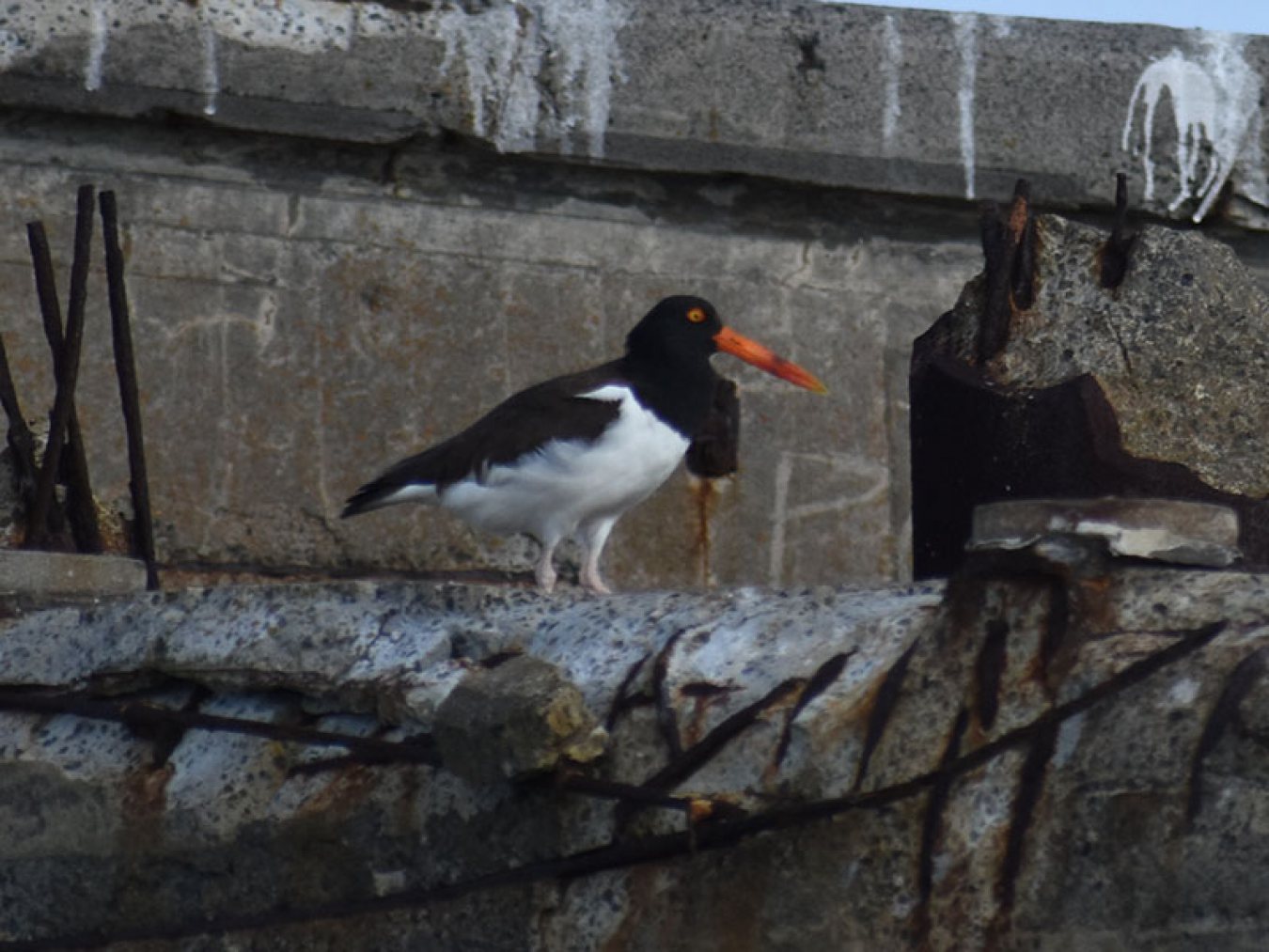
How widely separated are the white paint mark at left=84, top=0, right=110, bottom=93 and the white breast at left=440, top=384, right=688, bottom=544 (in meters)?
1.18

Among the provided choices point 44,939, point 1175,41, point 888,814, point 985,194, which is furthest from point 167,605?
point 1175,41

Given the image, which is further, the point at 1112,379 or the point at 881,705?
the point at 1112,379

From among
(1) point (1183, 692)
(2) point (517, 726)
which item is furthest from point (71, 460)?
(1) point (1183, 692)

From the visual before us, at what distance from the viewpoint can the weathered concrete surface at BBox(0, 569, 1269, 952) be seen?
272cm

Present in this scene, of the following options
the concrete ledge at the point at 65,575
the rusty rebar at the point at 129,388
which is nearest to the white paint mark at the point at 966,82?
the rusty rebar at the point at 129,388

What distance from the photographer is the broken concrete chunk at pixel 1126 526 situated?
292 cm

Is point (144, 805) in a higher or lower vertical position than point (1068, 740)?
lower

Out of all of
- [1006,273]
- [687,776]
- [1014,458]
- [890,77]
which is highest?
[890,77]

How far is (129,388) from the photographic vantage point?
4352 mm

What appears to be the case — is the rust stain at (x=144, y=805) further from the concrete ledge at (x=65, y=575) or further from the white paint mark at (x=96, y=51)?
the white paint mark at (x=96, y=51)

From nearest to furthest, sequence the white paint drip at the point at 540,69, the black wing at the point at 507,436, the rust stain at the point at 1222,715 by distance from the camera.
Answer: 1. the rust stain at the point at 1222,715
2. the black wing at the point at 507,436
3. the white paint drip at the point at 540,69

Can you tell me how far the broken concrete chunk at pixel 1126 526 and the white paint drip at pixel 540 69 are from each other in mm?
2927

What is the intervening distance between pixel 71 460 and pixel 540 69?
6.31ft

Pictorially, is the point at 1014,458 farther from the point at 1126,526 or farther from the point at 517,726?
the point at 517,726
